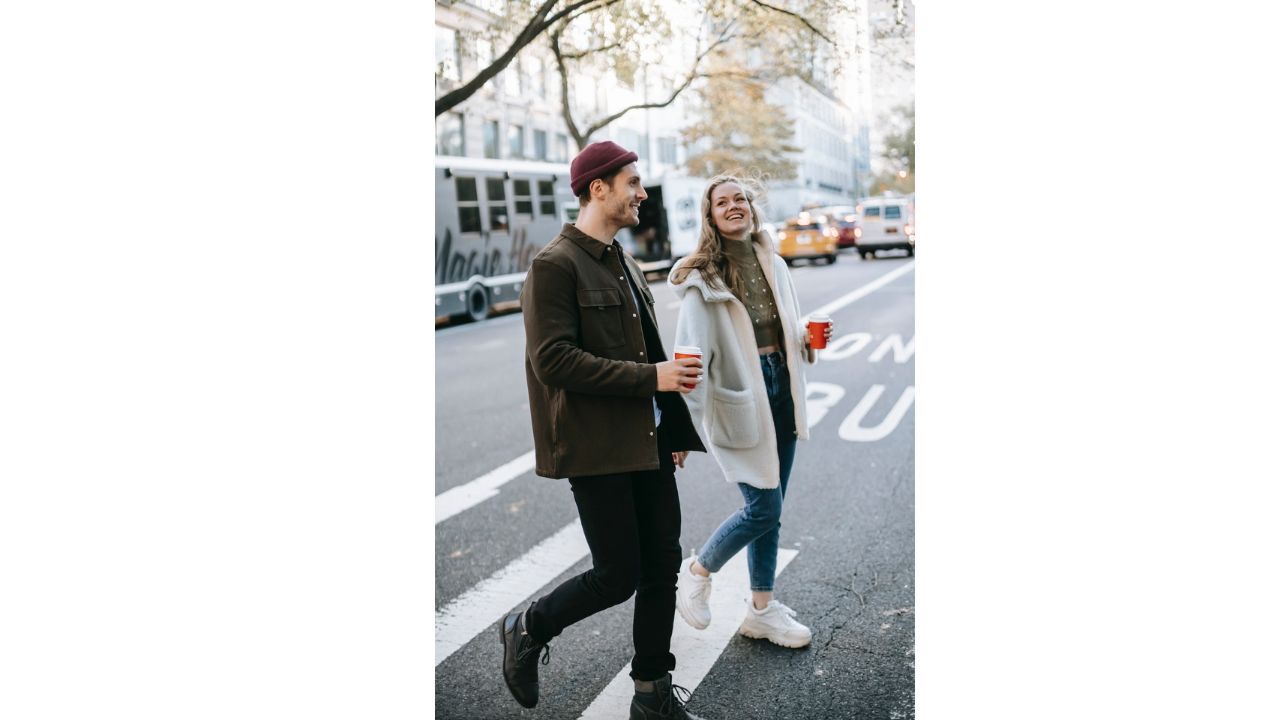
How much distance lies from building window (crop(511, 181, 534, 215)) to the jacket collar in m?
12.2

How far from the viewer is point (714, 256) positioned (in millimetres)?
3277

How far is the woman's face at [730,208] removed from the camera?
3.23 m

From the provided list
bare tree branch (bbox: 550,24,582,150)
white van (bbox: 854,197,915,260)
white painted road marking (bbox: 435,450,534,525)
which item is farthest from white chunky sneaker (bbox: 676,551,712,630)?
white van (bbox: 854,197,915,260)

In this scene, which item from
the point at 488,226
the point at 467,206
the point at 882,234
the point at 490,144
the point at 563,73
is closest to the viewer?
the point at 563,73

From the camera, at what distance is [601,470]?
9.58 ft

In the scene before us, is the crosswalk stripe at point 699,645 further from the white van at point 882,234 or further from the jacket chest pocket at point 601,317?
the white van at point 882,234

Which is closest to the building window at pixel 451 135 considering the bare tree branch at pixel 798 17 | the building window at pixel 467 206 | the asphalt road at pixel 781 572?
the building window at pixel 467 206

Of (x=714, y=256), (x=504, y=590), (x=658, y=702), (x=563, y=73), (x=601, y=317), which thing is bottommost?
(x=504, y=590)

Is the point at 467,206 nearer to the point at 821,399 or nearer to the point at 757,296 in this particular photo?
the point at 821,399

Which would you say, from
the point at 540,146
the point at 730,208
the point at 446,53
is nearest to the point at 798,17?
the point at 730,208

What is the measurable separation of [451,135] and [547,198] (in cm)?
536
